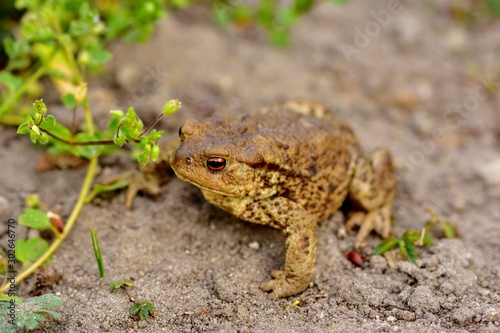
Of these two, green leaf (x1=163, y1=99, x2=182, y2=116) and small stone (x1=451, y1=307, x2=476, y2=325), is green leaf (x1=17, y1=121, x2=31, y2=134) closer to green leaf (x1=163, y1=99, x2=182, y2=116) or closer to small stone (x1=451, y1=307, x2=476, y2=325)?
green leaf (x1=163, y1=99, x2=182, y2=116)

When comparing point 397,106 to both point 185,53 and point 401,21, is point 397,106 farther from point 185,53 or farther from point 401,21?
point 185,53

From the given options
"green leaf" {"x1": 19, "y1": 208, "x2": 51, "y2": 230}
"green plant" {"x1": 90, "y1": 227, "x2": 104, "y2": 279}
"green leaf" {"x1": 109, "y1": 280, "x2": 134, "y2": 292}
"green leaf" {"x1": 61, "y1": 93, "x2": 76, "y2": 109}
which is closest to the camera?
"green plant" {"x1": 90, "y1": 227, "x2": 104, "y2": 279}

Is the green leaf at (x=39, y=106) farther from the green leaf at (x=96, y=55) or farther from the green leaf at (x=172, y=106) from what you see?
the green leaf at (x=96, y=55)

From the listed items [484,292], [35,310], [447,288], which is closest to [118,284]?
[35,310]

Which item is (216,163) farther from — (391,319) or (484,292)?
(484,292)

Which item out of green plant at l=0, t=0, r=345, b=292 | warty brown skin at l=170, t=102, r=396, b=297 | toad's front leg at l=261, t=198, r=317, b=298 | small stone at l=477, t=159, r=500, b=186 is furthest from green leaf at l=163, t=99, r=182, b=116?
small stone at l=477, t=159, r=500, b=186

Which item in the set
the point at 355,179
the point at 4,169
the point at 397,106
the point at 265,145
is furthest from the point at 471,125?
the point at 4,169
